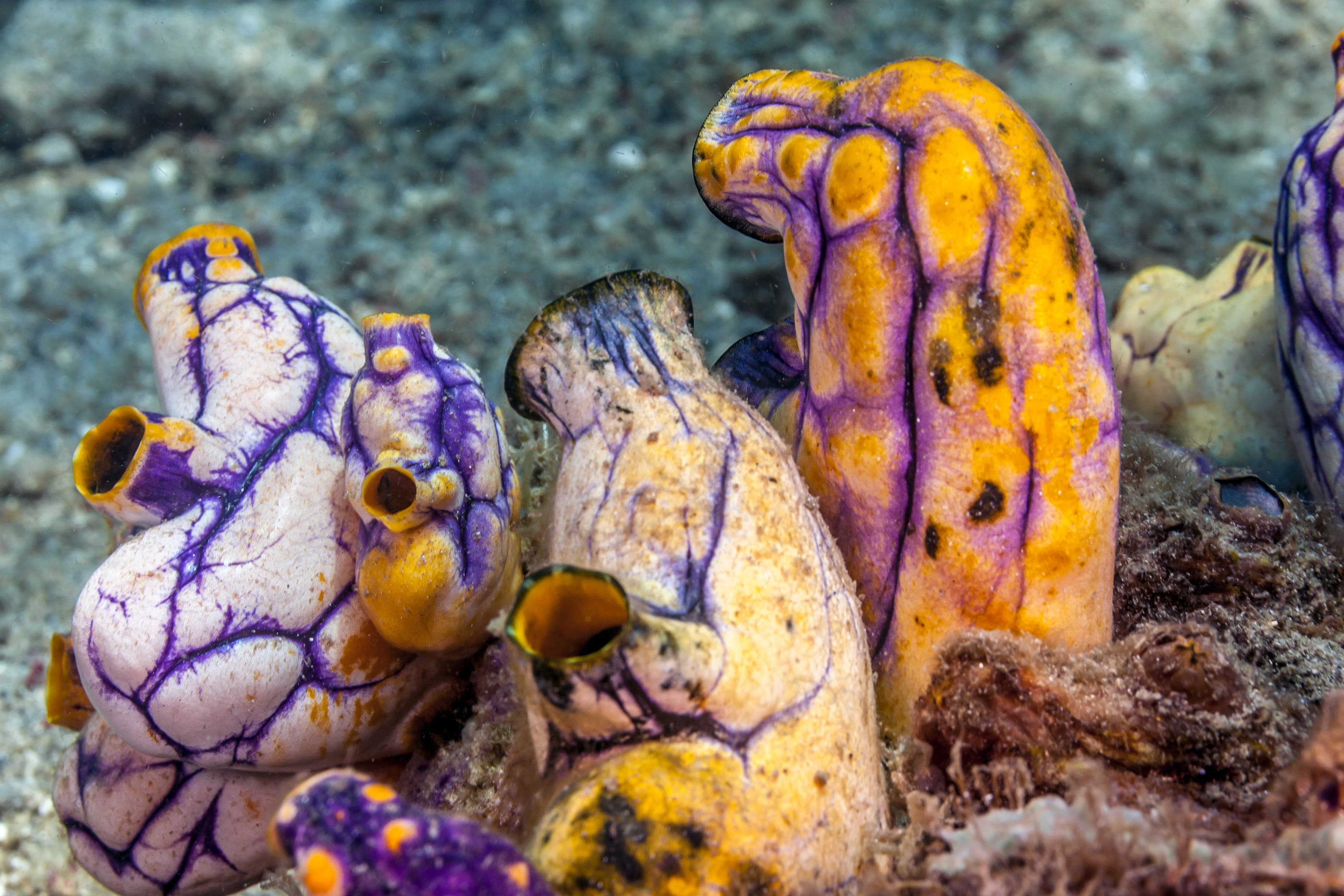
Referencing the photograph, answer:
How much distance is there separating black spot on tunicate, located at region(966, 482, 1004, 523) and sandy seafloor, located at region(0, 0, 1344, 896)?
331cm

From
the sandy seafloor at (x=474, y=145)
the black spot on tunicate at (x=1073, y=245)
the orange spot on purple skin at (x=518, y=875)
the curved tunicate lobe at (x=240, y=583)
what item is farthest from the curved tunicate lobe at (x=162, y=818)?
the sandy seafloor at (x=474, y=145)

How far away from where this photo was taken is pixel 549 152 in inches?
210

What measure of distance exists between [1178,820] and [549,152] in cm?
508

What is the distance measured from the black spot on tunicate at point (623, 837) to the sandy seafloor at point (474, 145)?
12.0 ft

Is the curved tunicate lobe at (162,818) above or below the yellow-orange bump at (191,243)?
below

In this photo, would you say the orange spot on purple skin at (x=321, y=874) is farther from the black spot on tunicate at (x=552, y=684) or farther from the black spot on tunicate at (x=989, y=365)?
the black spot on tunicate at (x=989, y=365)

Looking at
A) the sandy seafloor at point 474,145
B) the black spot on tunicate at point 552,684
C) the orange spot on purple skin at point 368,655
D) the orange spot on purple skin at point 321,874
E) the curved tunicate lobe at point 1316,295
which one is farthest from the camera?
the sandy seafloor at point 474,145

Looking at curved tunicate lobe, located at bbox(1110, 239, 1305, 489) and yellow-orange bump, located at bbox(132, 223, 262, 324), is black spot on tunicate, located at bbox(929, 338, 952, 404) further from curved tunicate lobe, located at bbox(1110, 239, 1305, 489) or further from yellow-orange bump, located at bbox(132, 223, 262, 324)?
yellow-orange bump, located at bbox(132, 223, 262, 324)

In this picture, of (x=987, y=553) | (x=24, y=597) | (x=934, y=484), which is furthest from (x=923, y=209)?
(x=24, y=597)

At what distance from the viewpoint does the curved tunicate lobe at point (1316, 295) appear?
1.69 metres

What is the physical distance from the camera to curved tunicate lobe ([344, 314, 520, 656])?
1.40 metres

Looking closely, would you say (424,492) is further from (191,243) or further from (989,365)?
(191,243)

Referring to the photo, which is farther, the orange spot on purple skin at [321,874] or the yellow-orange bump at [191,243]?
the yellow-orange bump at [191,243]

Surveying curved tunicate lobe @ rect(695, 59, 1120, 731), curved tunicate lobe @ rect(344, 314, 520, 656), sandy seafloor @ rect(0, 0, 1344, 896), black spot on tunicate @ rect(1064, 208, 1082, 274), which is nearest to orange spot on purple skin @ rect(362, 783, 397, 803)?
curved tunicate lobe @ rect(344, 314, 520, 656)
